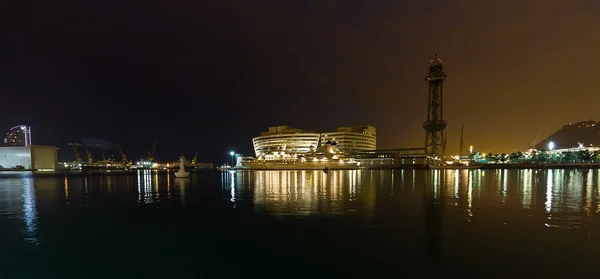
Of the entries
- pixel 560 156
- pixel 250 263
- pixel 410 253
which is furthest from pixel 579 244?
pixel 560 156

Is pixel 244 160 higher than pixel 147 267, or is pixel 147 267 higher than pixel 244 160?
pixel 147 267

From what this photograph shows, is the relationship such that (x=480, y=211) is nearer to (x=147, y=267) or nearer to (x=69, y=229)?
(x=147, y=267)

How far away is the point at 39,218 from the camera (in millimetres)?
16641

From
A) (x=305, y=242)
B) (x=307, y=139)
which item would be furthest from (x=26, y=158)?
(x=305, y=242)

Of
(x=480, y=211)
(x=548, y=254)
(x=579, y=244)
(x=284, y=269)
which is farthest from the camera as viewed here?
(x=480, y=211)

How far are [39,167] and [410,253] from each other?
6476 inches

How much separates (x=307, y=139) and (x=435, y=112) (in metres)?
68.9

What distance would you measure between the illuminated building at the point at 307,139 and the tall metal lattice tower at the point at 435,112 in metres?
46.4

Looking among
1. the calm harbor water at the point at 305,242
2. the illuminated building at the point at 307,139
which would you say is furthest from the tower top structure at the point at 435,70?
the calm harbor water at the point at 305,242

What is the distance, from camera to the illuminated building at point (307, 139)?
17238cm

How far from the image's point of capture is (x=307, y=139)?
175000mm

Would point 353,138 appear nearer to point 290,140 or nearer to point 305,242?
point 290,140

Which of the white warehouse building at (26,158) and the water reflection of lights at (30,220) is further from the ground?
the water reflection of lights at (30,220)

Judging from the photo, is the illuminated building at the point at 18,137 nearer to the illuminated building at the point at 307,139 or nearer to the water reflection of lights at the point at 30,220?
the illuminated building at the point at 307,139
